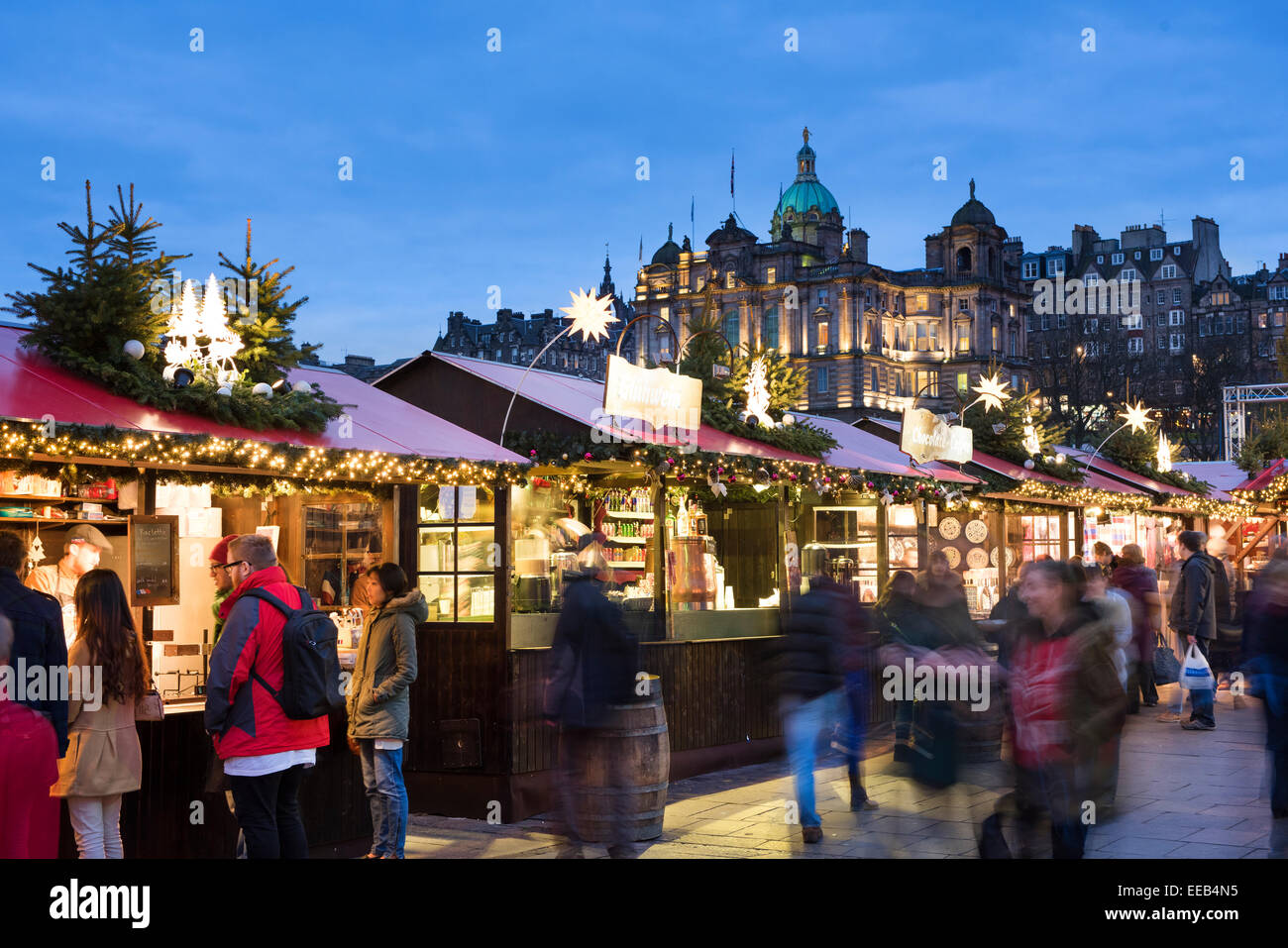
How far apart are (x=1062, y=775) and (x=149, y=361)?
5963 mm

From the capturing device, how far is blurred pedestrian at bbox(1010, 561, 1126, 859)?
226 inches

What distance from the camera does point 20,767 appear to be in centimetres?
552

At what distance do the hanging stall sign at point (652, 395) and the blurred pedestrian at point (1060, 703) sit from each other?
4942mm

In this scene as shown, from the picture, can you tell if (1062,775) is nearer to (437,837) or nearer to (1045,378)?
(437,837)

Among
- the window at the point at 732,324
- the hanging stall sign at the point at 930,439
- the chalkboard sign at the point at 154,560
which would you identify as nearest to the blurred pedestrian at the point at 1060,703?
the chalkboard sign at the point at 154,560

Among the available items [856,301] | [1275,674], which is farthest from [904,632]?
[856,301]

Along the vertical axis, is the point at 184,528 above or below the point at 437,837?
above

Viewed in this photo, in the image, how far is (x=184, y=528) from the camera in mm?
9867

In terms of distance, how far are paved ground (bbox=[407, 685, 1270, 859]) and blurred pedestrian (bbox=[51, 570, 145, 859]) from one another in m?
2.21

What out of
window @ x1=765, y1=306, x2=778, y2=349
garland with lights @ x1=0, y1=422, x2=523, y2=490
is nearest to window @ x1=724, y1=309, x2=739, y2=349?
window @ x1=765, y1=306, x2=778, y2=349

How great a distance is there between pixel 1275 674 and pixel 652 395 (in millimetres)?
5626

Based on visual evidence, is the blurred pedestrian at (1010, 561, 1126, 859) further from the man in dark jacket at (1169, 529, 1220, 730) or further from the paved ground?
the man in dark jacket at (1169, 529, 1220, 730)

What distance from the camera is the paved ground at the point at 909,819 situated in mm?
7793
